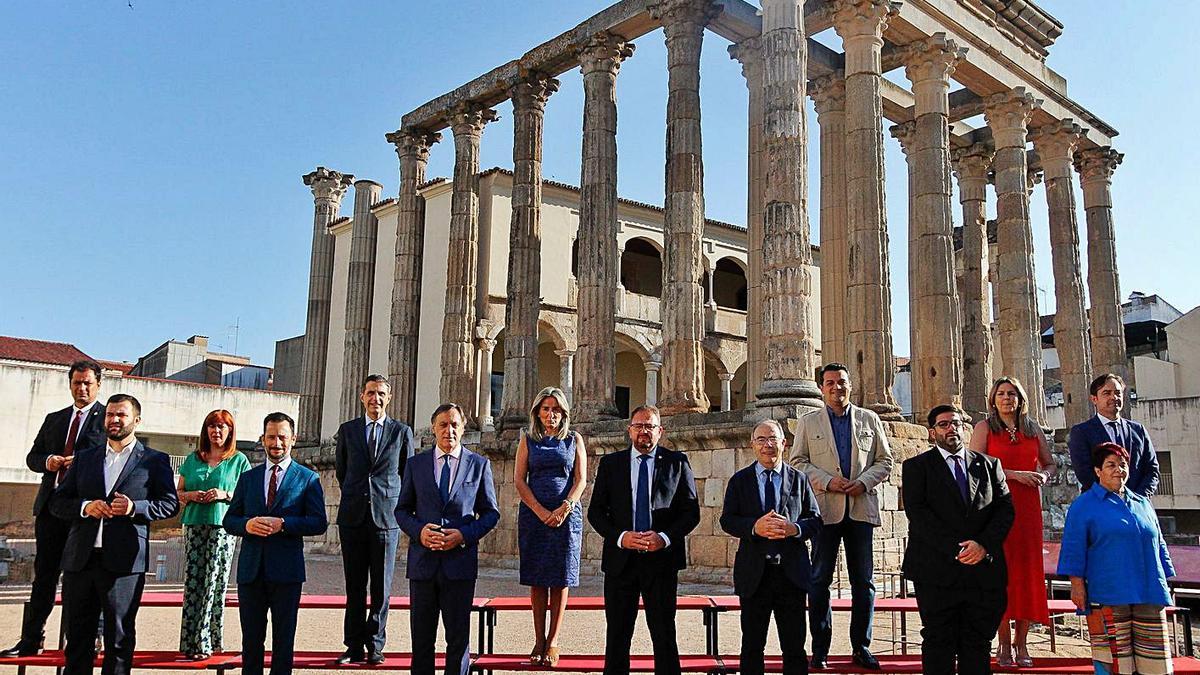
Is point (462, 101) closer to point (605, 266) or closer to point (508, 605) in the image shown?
point (605, 266)

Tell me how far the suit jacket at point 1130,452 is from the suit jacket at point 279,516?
5056 millimetres

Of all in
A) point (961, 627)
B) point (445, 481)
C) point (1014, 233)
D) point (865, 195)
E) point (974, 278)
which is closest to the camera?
point (961, 627)

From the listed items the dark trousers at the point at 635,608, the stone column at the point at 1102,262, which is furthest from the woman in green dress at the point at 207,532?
the stone column at the point at 1102,262

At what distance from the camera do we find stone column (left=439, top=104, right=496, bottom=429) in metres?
21.8

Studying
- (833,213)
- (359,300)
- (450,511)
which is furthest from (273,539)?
(359,300)

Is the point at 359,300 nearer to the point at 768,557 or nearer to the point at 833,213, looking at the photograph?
the point at 833,213

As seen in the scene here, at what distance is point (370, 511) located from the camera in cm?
707

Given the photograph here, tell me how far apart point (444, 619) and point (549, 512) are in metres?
0.99

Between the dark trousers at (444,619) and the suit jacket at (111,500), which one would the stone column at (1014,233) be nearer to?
the dark trousers at (444,619)

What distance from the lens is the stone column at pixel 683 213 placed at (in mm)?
16859

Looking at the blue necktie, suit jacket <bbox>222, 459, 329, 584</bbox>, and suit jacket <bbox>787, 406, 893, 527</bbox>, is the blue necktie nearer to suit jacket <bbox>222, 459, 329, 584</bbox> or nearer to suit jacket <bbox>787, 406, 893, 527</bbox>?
suit jacket <bbox>222, 459, 329, 584</bbox>

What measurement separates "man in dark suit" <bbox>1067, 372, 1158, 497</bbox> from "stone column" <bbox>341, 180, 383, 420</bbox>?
19.4 m

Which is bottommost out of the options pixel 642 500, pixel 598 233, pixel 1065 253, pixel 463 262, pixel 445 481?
pixel 642 500

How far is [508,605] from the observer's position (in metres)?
7.57
